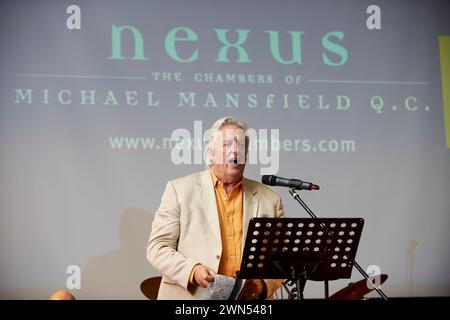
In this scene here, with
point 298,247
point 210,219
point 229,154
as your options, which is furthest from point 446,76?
point 298,247

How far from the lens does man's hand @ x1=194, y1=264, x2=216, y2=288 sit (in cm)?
352

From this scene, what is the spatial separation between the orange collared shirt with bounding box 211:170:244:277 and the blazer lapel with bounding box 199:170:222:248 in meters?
0.05

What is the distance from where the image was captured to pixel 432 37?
5.43 metres

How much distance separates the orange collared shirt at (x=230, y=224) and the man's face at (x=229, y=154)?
0.06 metres

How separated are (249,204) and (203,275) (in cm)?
64

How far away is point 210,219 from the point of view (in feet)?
12.8

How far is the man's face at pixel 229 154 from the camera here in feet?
13.0

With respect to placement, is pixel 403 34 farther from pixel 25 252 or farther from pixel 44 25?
pixel 25 252

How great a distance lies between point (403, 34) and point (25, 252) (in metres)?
3.46

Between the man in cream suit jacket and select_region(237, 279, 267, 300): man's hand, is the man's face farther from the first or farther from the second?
select_region(237, 279, 267, 300): man's hand

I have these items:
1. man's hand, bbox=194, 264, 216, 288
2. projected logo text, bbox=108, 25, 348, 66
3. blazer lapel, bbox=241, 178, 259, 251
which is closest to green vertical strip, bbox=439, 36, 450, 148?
projected logo text, bbox=108, 25, 348, 66
